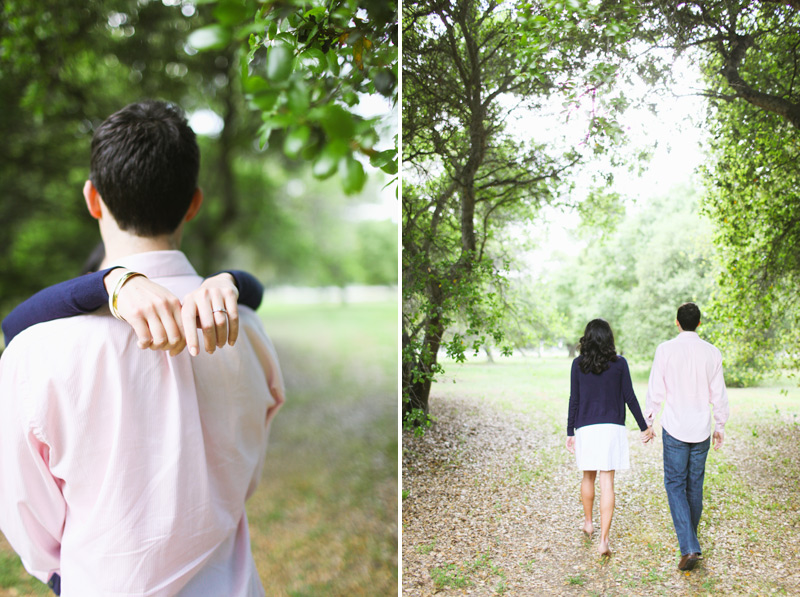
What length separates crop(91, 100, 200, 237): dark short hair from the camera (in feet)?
4.14

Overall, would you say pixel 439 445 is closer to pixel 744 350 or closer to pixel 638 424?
pixel 638 424

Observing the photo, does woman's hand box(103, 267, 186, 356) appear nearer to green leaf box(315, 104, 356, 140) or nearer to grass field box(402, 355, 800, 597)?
green leaf box(315, 104, 356, 140)

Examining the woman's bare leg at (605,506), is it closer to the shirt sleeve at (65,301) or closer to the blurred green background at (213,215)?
the blurred green background at (213,215)

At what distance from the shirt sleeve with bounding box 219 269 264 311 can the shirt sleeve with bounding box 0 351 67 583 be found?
52 cm

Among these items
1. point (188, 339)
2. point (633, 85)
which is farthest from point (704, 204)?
point (188, 339)

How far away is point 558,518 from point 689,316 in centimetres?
96

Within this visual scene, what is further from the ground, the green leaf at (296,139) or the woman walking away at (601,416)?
the green leaf at (296,139)

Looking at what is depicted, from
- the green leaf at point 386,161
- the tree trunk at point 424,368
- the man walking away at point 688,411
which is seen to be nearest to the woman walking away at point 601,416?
the man walking away at point 688,411

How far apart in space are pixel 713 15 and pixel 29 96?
6.17 metres

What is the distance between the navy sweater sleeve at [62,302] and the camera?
1.07m

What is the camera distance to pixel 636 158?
2.05 m

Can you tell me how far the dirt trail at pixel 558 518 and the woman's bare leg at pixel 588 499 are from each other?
0.09ft

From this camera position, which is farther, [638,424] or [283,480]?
[283,480]

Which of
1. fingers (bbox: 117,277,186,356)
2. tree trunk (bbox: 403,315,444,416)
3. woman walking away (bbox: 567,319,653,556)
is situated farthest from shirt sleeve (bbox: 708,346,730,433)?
fingers (bbox: 117,277,186,356)
